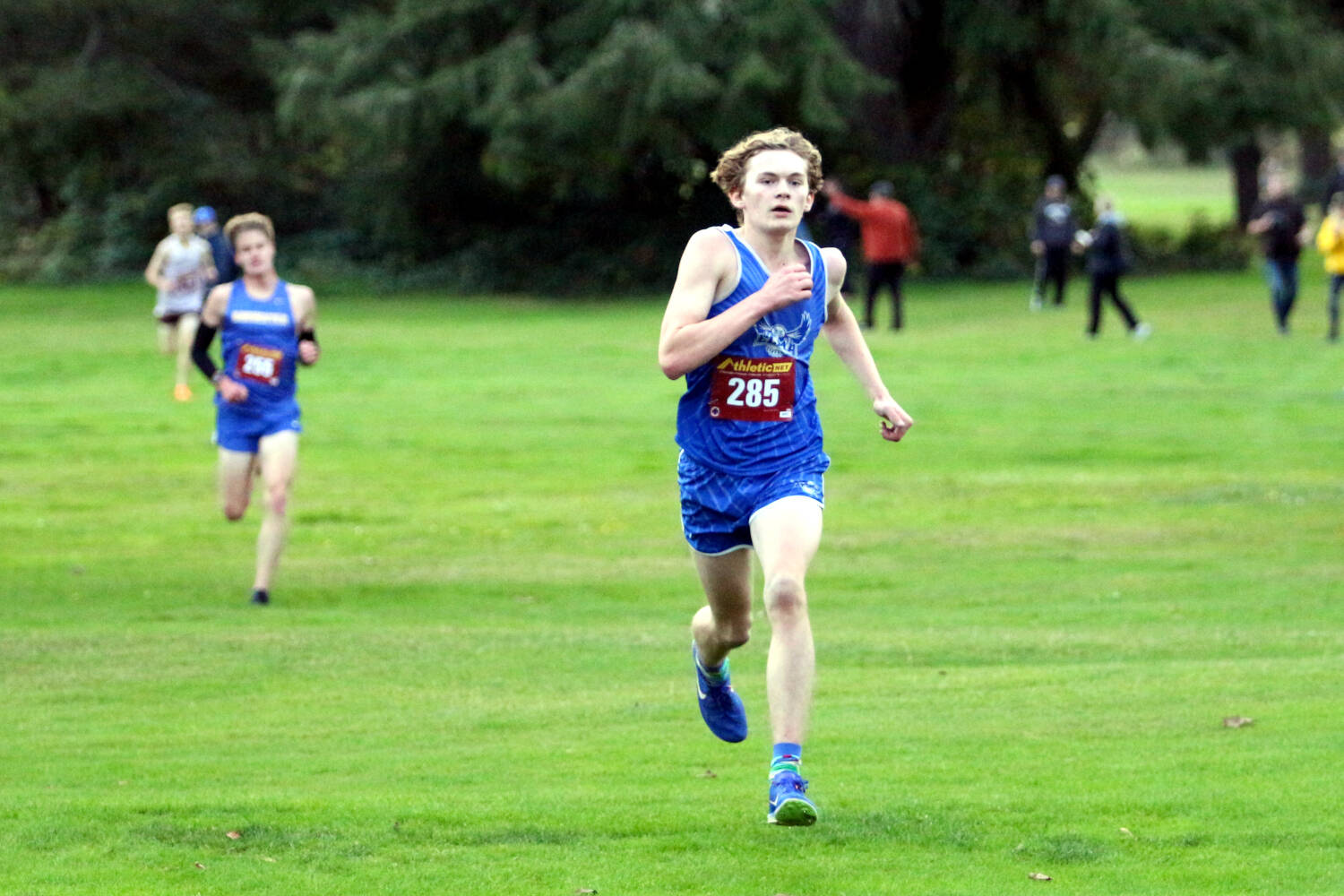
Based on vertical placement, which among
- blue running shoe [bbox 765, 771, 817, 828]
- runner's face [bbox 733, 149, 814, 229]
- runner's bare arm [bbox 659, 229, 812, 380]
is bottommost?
blue running shoe [bbox 765, 771, 817, 828]

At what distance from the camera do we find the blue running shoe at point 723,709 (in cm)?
752

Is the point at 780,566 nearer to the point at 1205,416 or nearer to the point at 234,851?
the point at 234,851

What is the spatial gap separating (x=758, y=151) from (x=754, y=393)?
775 millimetres

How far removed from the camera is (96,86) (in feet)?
142

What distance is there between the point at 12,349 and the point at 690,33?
13384 mm

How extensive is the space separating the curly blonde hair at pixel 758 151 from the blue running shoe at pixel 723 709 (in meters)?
1.75

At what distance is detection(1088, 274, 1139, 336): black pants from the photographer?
2847 centimetres

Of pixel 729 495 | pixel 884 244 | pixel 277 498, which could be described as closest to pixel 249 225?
pixel 277 498

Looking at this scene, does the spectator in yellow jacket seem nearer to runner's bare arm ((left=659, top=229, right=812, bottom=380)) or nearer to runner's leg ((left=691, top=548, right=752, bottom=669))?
runner's leg ((left=691, top=548, right=752, bottom=669))

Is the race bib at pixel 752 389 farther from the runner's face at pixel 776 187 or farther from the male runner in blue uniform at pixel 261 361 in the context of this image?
the male runner in blue uniform at pixel 261 361

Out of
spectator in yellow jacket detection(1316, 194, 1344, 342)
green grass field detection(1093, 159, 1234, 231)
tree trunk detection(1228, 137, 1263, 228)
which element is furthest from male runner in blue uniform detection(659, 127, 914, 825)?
green grass field detection(1093, 159, 1234, 231)

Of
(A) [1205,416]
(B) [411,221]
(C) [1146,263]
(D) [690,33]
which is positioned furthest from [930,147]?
(A) [1205,416]

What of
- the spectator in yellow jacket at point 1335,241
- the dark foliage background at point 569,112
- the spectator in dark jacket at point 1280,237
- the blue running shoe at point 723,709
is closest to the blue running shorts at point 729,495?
the blue running shoe at point 723,709

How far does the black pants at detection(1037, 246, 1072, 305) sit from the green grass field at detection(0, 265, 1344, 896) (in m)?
10.8
